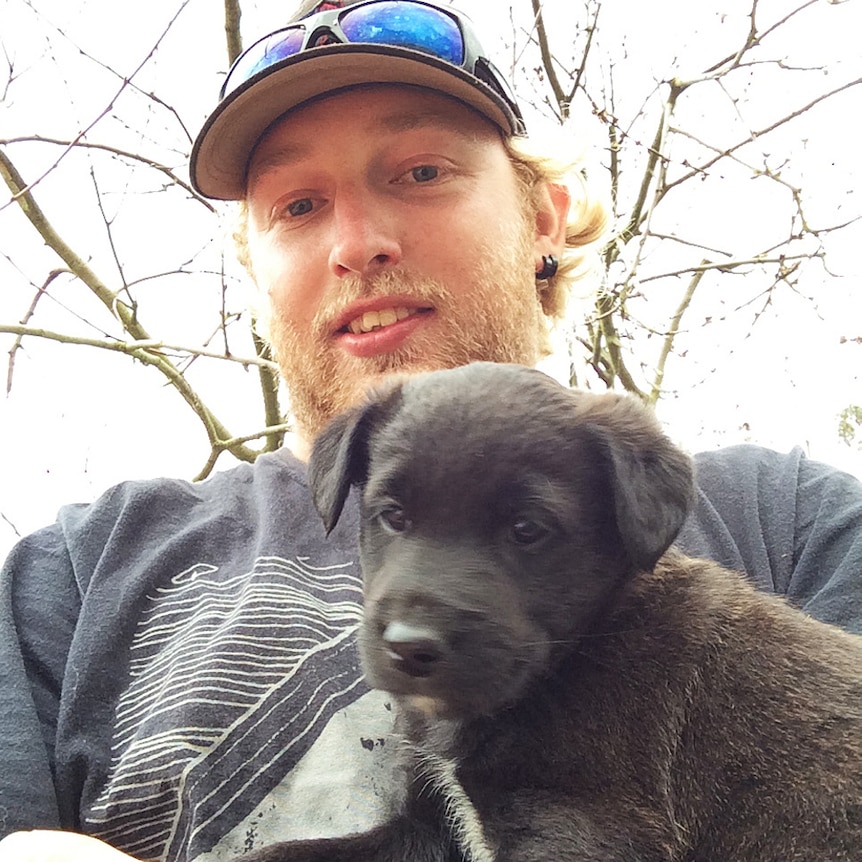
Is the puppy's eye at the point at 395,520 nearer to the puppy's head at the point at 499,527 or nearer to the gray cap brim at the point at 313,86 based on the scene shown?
the puppy's head at the point at 499,527

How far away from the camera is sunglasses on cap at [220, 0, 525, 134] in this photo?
2.58 m

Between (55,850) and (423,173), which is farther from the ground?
(423,173)

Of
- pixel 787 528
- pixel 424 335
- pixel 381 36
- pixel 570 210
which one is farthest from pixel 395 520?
pixel 570 210

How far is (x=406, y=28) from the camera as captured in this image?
8.61ft

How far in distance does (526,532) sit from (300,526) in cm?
89

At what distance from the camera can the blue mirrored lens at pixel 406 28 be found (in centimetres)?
258

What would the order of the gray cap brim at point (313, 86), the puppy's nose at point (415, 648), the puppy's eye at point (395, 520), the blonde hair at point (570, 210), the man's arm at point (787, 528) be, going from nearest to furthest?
the puppy's nose at point (415, 648), the puppy's eye at point (395, 520), the man's arm at point (787, 528), the gray cap brim at point (313, 86), the blonde hair at point (570, 210)

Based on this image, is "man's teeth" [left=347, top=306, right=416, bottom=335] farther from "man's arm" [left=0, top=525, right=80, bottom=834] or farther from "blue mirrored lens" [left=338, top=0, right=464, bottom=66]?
"man's arm" [left=0, top=525, right=80, bottom=834]

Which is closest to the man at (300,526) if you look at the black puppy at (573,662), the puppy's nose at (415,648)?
the black puppy at (573,662)

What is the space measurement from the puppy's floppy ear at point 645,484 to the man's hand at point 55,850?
1075mm

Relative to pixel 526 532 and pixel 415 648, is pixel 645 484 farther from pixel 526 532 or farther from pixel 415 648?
pixel 415 648

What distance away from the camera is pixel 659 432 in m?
1.72

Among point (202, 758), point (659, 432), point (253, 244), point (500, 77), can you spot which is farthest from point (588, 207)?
point (202, 758)

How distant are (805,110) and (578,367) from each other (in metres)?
1.80
